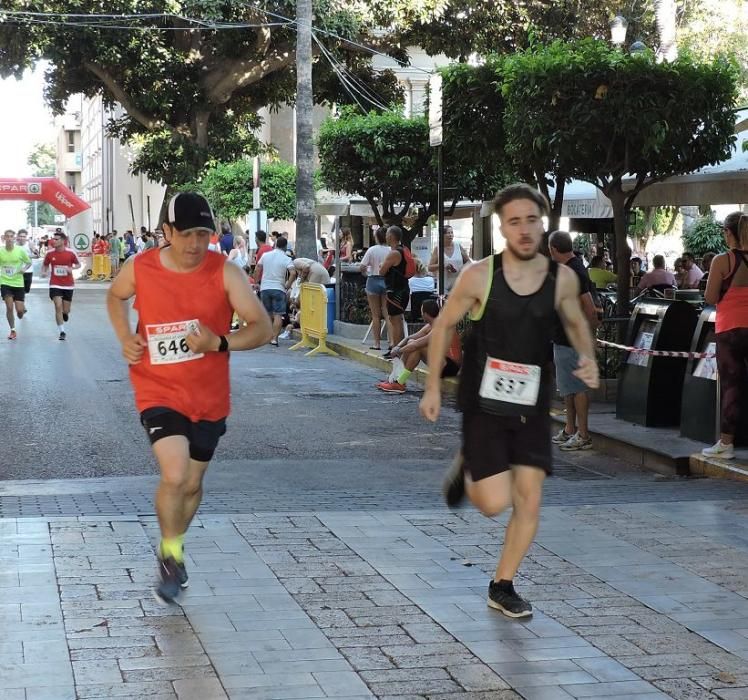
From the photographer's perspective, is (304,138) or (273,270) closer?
(273,270)

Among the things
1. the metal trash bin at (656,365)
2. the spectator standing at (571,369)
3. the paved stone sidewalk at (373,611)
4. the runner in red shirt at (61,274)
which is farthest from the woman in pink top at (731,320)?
the runner in red shirt at (61,274)

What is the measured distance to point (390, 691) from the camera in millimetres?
4344

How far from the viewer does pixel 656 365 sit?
10.8 metres

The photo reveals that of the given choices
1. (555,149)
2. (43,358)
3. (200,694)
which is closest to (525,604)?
(200,694)

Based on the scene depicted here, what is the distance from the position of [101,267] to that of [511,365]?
4528 cm

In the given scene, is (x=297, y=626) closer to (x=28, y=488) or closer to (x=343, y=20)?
(x=28, y=488)

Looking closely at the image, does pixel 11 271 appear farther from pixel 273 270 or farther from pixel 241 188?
pixel 241 188

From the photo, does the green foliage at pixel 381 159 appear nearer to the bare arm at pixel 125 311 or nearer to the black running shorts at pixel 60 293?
the black running shorts at pixel 60 293

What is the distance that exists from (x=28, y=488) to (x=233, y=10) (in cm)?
2746

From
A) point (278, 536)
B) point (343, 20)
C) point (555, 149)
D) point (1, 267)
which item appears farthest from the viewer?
point (343, 20)

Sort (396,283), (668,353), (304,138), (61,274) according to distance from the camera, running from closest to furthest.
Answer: (668,353) → (396,283) → (61,274) → (304,138)

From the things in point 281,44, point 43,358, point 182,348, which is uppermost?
point 281,44

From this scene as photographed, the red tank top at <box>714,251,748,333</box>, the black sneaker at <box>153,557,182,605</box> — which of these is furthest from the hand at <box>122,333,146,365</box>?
the red tank top at <box>714,251,748,333</box>

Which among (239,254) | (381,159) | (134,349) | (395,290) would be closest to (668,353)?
(134,349)
